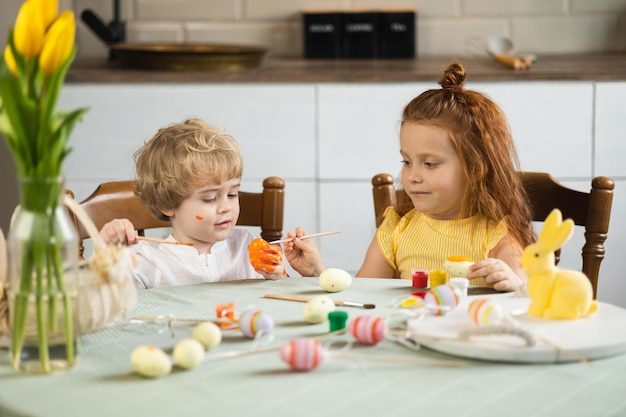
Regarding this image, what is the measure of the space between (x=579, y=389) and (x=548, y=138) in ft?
5.98

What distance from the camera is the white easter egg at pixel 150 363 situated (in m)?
1.13

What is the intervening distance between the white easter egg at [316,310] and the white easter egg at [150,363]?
27 cm

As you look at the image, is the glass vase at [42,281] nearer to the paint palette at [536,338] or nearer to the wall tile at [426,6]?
the paint palette at [536,338]

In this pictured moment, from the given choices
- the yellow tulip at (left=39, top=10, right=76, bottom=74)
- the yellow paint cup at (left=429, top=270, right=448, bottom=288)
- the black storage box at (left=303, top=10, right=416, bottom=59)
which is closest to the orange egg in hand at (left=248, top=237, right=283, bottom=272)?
the yellow paint cup at (left=429, top=270, right=448, bottom=288)

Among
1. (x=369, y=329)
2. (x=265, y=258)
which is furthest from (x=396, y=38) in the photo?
(x=369, y=329)

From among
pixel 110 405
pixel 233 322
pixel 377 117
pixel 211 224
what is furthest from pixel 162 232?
pixel 110 405

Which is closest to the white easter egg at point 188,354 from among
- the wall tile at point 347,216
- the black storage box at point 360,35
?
the wall tile at point 347,216

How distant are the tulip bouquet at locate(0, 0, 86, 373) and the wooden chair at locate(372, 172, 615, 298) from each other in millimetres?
1009

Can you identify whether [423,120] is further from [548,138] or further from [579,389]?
[548,138]

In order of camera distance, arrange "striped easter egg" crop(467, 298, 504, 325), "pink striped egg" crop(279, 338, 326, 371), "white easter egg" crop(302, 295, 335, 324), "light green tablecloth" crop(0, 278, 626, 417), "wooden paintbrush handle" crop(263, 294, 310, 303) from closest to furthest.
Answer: "light green tablecloth" crop(0, 278, 626, 417) → "pink striped egg" crop(279, 338, 326, 371) → "striped easter egg" crop(467, 298, 504, 325) → "white easter egg" crop(302, 295, 335, 324) → "wooden paintbrush handle" crop(263, 294, 310, 303)

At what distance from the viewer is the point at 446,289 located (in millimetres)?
1359

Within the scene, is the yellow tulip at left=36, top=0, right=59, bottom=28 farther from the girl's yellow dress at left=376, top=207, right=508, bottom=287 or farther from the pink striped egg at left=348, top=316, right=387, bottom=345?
the girl's yellow dress at left=376, top=207, right=508, bottom=287

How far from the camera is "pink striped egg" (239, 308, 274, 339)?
1.28 meters

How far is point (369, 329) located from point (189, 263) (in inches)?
30.6
